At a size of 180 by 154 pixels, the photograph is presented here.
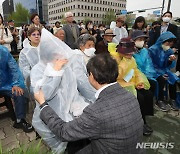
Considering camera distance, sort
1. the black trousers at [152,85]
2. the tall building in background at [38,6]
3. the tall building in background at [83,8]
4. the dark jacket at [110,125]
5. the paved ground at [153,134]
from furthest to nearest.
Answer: the tall building in background at [38,6] < the tall building in background at [83,8] < the black trousers at [152,85] < the paved ground at [153,134] < the dark jacket at [110,125]

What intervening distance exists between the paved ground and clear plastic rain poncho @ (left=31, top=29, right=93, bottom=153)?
468 mm

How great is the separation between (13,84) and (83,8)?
70171 mm

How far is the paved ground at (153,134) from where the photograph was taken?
242cm

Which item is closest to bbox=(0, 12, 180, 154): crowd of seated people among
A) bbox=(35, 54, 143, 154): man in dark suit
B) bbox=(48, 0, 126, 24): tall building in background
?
bbox=(35, 54, 143, 154): man in dark suit

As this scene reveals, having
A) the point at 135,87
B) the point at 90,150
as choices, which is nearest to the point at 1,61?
the point at 90,150

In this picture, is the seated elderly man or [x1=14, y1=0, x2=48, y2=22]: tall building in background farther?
[x1=14, y1=0, x2=48, y2=22]: tall building in background

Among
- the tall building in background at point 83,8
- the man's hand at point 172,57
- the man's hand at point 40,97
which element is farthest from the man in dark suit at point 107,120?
the tall building in background at point 83,8

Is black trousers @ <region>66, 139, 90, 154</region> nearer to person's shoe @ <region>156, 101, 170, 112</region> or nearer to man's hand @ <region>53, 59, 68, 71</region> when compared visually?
man's hand @ <region>53, 59, 68, 71</region>

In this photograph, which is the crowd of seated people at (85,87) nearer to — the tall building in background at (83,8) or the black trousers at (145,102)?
the black trousers at (145,102)

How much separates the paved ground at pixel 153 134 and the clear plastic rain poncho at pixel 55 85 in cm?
47

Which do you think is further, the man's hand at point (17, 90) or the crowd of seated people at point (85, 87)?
the man's hand at point (17, 90)

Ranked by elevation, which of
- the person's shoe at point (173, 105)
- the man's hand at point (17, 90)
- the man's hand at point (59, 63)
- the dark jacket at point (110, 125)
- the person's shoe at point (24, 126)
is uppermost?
the man's hand at point (59, 63)

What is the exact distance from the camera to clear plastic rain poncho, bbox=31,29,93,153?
5.82 ft

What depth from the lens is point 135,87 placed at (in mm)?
2973
